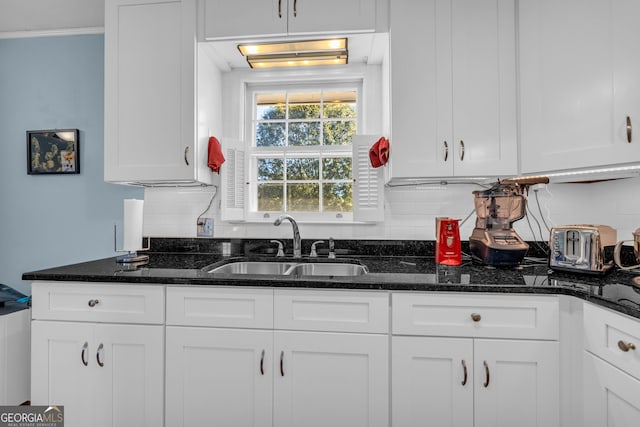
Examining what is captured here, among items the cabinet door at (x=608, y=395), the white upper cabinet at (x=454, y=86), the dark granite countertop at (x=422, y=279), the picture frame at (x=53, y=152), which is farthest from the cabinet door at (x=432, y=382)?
the picture frame at (x=53, y=152)

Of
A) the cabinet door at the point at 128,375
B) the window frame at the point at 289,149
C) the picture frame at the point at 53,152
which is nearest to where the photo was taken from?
the cabinet door at the point at 128,375

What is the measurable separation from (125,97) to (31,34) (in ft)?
4.60

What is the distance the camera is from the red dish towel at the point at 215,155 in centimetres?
196

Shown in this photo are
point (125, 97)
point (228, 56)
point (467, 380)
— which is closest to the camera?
point (467, 380)

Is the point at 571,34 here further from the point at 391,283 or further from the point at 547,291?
the point at 391,283

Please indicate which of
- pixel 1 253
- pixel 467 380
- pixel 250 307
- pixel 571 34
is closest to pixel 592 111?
pixel 571 34

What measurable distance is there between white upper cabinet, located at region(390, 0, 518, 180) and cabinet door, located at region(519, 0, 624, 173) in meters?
0.09

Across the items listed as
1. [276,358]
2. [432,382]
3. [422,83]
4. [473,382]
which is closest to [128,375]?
[276,358]

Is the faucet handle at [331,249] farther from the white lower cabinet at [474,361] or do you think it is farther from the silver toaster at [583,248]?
the silver toaster at [583,248]

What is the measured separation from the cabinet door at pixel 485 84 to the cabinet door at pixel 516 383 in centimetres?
91

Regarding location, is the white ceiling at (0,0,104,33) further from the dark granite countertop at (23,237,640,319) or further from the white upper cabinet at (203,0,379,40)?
the dark granite countertop at (23,237,640,319)

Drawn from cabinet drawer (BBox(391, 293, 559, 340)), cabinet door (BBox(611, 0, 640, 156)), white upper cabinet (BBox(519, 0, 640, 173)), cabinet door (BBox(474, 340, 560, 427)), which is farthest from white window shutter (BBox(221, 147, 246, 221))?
cabinet door (BBox(611, 0, 640, 156))

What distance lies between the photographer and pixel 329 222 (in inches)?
83.3

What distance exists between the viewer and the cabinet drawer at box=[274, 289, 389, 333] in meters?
1.34
